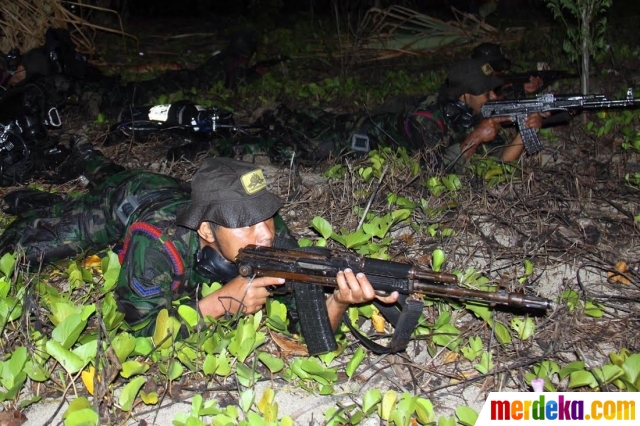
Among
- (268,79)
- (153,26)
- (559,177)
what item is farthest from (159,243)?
(153,26)

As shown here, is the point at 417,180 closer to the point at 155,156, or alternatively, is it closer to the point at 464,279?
the point at 464,279

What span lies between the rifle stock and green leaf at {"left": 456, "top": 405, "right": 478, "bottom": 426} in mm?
367

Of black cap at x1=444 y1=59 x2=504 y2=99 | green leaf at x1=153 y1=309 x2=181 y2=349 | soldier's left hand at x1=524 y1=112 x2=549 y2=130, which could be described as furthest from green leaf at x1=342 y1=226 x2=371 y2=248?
black cap at x1=444 y1=59 x2=504 y2=99

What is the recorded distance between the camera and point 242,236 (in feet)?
8.57

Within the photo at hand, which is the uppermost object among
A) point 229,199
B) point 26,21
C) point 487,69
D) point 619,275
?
point 26,21

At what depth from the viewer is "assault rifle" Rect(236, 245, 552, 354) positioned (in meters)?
2.30

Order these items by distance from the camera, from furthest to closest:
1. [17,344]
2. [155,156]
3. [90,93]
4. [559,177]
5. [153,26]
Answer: [153,26], [90,93], [155,156], [559,177], [17,344]

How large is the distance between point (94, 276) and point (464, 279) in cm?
185

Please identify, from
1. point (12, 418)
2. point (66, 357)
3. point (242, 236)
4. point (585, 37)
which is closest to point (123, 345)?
point (66, 357)

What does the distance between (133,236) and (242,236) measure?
1.62 ft

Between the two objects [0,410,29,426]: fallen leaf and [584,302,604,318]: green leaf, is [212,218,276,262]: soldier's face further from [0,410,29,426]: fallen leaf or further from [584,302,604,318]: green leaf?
[584,302,604,318]: green leaf

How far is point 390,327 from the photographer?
297 cm

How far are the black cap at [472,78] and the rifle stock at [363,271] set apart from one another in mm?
2895

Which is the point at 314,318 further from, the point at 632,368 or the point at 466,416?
the point at 632,368
